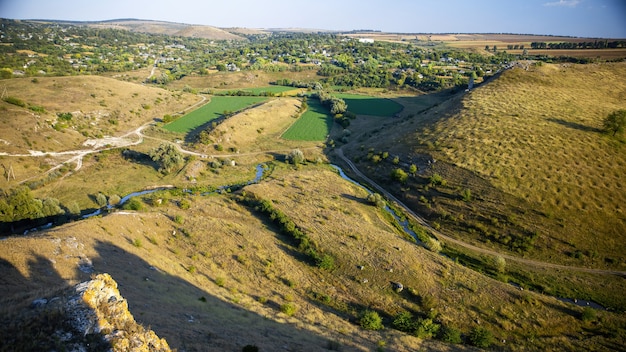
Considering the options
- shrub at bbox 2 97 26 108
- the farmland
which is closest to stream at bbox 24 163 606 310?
shrub at bbox 2 97 26 108

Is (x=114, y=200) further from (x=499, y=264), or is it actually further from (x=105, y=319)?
(x=499, y=264)

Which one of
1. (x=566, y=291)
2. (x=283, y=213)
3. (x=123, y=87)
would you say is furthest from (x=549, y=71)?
(x=123, y=87)

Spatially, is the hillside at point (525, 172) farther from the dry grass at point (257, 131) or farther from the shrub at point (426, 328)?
the dry grass at point (257, 131)

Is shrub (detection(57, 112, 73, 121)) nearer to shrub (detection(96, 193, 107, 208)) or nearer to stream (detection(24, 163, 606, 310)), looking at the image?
stream (detection(24, 163, 606, 310))

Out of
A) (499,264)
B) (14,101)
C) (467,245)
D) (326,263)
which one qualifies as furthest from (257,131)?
(499,264)

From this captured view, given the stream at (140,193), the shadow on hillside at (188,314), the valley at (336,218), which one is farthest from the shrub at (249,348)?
the stream at (140,193)

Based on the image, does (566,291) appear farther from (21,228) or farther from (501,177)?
(21,228)
